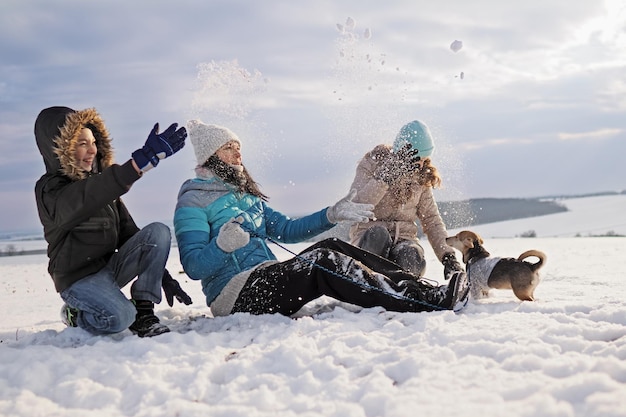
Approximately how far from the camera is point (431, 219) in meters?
5.39

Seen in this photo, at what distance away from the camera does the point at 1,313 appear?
620 cm

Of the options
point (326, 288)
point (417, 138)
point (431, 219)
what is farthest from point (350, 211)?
point (431, 219)

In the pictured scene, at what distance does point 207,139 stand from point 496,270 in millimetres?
2569

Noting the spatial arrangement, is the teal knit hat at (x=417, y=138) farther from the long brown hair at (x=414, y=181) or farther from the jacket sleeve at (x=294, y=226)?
the jacket sleeve at (x=294, y=226)

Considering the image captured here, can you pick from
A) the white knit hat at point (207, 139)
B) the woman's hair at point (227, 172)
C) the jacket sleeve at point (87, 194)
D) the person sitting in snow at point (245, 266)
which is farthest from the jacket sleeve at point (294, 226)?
the jacket sleeve at point (87, 194)

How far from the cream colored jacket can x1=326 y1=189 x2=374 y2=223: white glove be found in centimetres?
55

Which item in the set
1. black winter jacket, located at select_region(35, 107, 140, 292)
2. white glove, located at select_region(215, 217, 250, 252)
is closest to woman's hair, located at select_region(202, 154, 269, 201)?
white glove, located at select_region(215, 217, 250, 252)

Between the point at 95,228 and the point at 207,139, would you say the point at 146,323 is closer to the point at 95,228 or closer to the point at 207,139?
the point at 95,228

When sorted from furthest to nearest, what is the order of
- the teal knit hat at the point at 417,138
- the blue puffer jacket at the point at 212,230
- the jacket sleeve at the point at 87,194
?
1. the teal knit hat at the point at 417,138
2. the blue puffer jacket at the point at 212,230
3. the jacket sleeve at the point at 87,194

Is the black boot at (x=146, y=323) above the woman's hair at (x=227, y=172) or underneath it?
underneath

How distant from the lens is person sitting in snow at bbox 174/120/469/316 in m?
4.02

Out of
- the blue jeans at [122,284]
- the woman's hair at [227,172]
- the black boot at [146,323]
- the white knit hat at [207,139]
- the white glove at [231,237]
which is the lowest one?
the black boot at [146,323]

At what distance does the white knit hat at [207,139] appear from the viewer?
170 inches

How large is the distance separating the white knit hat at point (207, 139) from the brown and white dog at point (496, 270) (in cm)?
235
